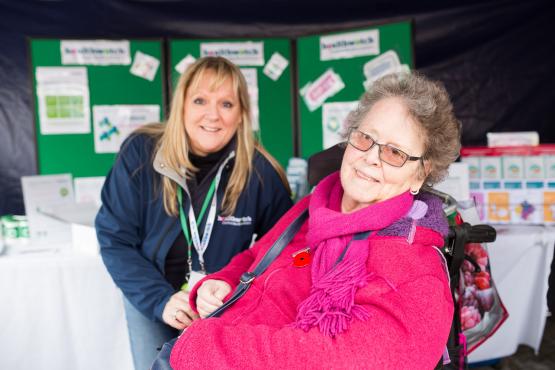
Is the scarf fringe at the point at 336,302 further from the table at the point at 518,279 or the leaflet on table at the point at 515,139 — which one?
the leaflet on table at the point at 515,139

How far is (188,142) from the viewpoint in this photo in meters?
1.86

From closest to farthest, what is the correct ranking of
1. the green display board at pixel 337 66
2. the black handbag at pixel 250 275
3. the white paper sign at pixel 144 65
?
the black handbag at pixel 250 275, the green display board at pixel 337 66, the white paper sign at pixel 144 65

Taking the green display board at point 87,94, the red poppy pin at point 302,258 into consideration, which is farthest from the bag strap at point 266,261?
the green display board at point 87,94

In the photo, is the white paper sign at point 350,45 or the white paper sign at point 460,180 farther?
the white paper sign at point 350,45

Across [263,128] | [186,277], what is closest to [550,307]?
[263,128]

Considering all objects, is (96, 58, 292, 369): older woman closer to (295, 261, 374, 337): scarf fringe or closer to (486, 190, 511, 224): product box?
(295, 261, 374, 337): scarf fringe

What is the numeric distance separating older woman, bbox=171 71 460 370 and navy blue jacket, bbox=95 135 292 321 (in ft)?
1.20

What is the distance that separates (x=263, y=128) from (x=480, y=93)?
169cm

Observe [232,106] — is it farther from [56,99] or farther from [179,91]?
[56,99]

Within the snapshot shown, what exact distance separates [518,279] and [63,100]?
337cm

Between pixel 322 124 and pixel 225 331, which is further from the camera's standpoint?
pixel 322 124

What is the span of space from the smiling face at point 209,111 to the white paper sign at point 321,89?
2116 mm

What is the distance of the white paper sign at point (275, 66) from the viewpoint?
12.8ft

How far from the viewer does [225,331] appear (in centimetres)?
105
